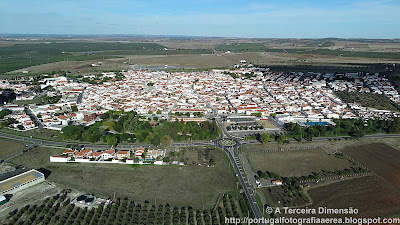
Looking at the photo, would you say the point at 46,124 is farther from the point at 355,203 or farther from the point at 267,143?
the point at 355,203

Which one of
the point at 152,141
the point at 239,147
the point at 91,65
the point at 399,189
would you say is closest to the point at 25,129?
the point at 152,141

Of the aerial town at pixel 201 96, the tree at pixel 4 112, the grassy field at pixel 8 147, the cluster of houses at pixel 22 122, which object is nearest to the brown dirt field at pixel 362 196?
the aerial town at pixel 201 96

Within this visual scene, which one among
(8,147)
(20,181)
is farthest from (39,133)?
(20,181)

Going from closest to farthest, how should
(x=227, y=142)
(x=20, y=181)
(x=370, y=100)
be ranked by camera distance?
(x=20, y=181) → (x=227, y=142) → (x=370, y=100)

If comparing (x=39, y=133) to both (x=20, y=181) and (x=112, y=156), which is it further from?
(x=112, y=156)

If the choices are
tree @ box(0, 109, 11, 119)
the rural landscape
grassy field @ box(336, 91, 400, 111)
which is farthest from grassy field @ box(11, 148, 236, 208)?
grassy field @ box(336, 91, 400, 111)

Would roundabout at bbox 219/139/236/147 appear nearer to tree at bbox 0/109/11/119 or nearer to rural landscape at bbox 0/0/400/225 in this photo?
rural landscape at bbox 0/0/400/225
